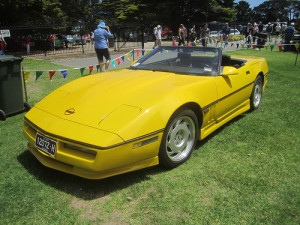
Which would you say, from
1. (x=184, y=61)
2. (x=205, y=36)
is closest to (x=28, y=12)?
(x=205, y=36)

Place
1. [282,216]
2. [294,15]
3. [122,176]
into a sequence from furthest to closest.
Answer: [294,15]
[122,176]
[282,216]

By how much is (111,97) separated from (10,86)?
8.96 feet

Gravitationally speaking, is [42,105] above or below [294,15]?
below

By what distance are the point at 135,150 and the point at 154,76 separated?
1301 millimetres

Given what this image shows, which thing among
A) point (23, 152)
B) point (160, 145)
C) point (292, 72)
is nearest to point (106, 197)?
point (160, 145)

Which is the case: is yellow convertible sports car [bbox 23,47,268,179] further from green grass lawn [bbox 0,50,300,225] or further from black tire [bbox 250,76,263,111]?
black tire [bbox 250,76,263,111]

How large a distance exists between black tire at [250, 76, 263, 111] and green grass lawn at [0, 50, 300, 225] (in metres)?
1.08

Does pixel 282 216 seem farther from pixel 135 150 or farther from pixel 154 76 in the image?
pixel 154 76

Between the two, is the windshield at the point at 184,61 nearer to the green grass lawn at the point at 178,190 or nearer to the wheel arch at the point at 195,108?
the wheel arch at the point at 195,108

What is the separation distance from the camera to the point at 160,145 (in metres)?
2.65

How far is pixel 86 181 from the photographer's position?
2709 millimetres

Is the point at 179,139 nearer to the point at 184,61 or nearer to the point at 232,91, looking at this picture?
the point at 232,91

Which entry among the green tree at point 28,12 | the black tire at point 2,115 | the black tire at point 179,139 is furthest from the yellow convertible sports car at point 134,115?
the green tree at point 28,12

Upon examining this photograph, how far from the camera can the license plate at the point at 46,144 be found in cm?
247
